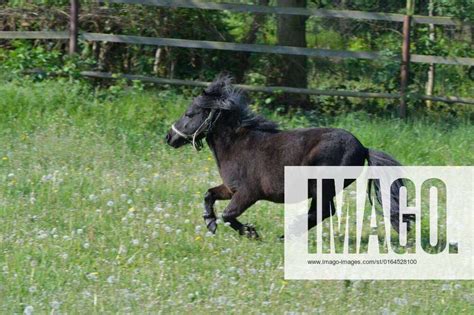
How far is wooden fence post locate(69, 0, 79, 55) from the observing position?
13.6 meters

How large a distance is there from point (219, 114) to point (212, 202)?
780 mm

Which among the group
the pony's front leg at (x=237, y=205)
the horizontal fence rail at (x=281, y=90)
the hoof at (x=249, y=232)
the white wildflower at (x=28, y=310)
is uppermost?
the horizontal fence rail at (x=281, y=90)

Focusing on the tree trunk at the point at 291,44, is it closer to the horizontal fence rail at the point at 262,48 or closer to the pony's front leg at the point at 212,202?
the horizontal fence rail at the point at 262,48

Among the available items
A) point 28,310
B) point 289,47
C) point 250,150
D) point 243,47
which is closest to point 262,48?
point 243,47

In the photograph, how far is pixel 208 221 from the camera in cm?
822

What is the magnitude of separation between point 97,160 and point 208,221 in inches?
106

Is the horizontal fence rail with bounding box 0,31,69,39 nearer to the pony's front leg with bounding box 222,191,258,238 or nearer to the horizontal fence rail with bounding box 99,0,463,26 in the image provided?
the horizontal fence rail with bounding box 99,0,463,26

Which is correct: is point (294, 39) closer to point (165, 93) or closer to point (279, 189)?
point (165, 93)

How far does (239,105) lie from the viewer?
27.7 ft

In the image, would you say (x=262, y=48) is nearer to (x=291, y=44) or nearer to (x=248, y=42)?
(x=291, y=44)

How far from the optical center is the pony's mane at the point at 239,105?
841 centimetres

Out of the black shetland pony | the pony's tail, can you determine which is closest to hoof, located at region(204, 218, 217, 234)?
the black shetland pony

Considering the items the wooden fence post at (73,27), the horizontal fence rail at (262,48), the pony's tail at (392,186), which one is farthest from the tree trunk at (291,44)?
the pony's tail at (392,186)

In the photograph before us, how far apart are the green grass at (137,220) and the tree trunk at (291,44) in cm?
105
